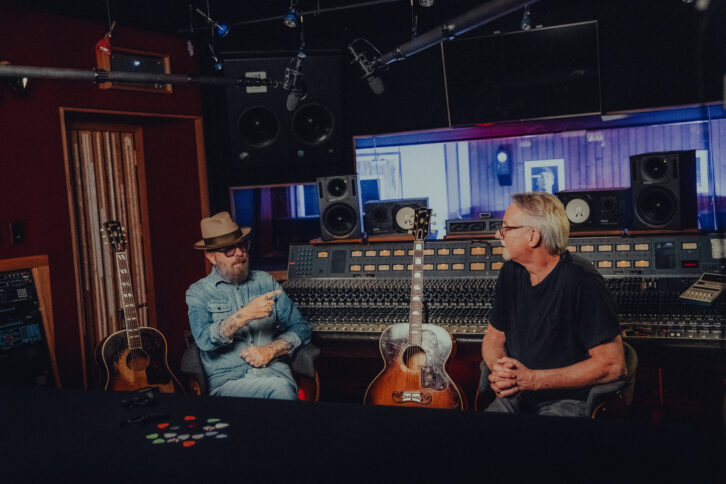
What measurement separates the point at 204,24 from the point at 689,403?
416 centimetres

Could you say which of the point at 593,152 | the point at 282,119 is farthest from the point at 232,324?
the point at 593,152

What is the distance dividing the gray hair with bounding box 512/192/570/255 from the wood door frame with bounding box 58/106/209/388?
2.99 meters

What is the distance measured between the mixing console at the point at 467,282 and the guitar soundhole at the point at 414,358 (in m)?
0.22

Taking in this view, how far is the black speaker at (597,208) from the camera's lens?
3.46 metres

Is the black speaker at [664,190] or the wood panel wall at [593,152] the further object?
the wood panel wall at [593,152]

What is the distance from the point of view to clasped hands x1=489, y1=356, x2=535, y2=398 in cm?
221

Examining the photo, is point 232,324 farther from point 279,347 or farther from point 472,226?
point 472,226

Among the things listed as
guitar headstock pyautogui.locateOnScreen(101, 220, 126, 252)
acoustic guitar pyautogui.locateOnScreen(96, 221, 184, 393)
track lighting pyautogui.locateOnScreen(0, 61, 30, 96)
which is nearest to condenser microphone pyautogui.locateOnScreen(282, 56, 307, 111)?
guitar headstock pyautogui.locateOnScreen(101, 220, 126, 252)

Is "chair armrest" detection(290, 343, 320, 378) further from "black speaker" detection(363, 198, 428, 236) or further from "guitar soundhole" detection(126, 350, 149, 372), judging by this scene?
"black speaker" detection(363, 198, 428, 236)

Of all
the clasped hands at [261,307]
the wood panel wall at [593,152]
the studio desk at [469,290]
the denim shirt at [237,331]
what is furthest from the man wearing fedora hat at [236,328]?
the wood panel wall at [593,152]

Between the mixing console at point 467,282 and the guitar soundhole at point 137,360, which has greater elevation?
the mixing console at point 467,282

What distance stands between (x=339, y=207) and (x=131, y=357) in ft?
5.24

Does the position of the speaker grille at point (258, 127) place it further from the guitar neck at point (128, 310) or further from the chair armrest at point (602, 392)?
the chair armrest at point (602, 392)

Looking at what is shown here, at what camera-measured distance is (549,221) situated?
2359mm
